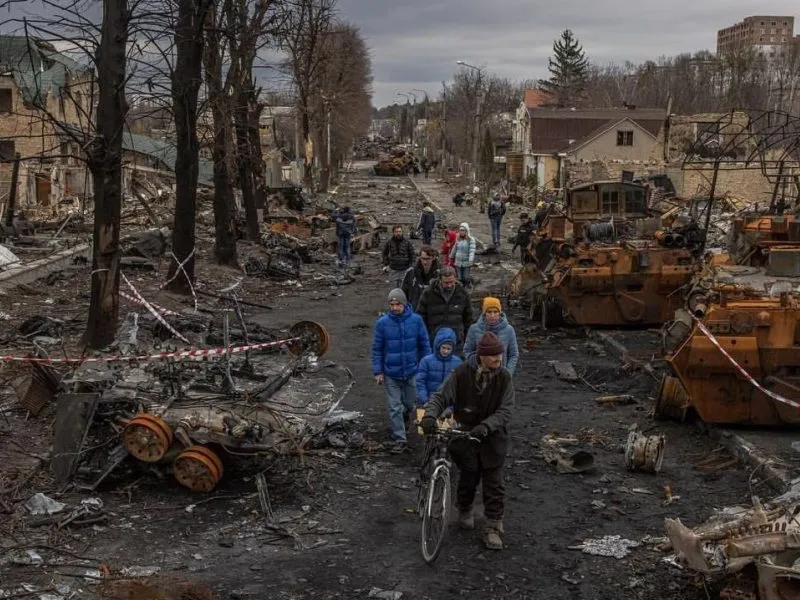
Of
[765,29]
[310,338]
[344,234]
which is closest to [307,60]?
[344,234]

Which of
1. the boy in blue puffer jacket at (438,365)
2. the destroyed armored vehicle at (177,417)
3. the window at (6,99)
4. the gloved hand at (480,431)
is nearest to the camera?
the gloved hand at (480,431)

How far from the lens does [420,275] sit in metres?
12.0

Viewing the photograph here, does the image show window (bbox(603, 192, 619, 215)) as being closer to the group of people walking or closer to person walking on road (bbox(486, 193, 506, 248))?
the group of people walking

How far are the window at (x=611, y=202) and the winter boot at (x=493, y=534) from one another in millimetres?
12014

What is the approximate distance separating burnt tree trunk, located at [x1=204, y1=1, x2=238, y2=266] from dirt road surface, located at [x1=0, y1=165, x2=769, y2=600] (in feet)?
36.3

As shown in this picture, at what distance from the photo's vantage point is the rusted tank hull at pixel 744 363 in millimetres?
9055

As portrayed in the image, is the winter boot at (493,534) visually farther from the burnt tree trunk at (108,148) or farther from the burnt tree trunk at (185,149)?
the burnt tree trunk at (185,149)

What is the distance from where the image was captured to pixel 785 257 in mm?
11227

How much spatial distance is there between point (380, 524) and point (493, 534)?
0.92m

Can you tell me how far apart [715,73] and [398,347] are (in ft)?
310

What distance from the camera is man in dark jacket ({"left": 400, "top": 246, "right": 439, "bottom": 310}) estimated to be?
11.9m

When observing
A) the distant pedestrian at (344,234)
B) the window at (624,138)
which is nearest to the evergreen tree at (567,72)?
the window at (624,138)

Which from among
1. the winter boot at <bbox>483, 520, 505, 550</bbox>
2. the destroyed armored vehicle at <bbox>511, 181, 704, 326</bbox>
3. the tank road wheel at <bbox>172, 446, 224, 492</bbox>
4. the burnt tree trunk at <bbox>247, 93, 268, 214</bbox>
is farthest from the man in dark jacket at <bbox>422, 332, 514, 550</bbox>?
the burnt tree trunk at <bbox>247, 93, 268, 214</bbox>

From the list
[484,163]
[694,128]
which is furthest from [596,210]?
[484,163]
